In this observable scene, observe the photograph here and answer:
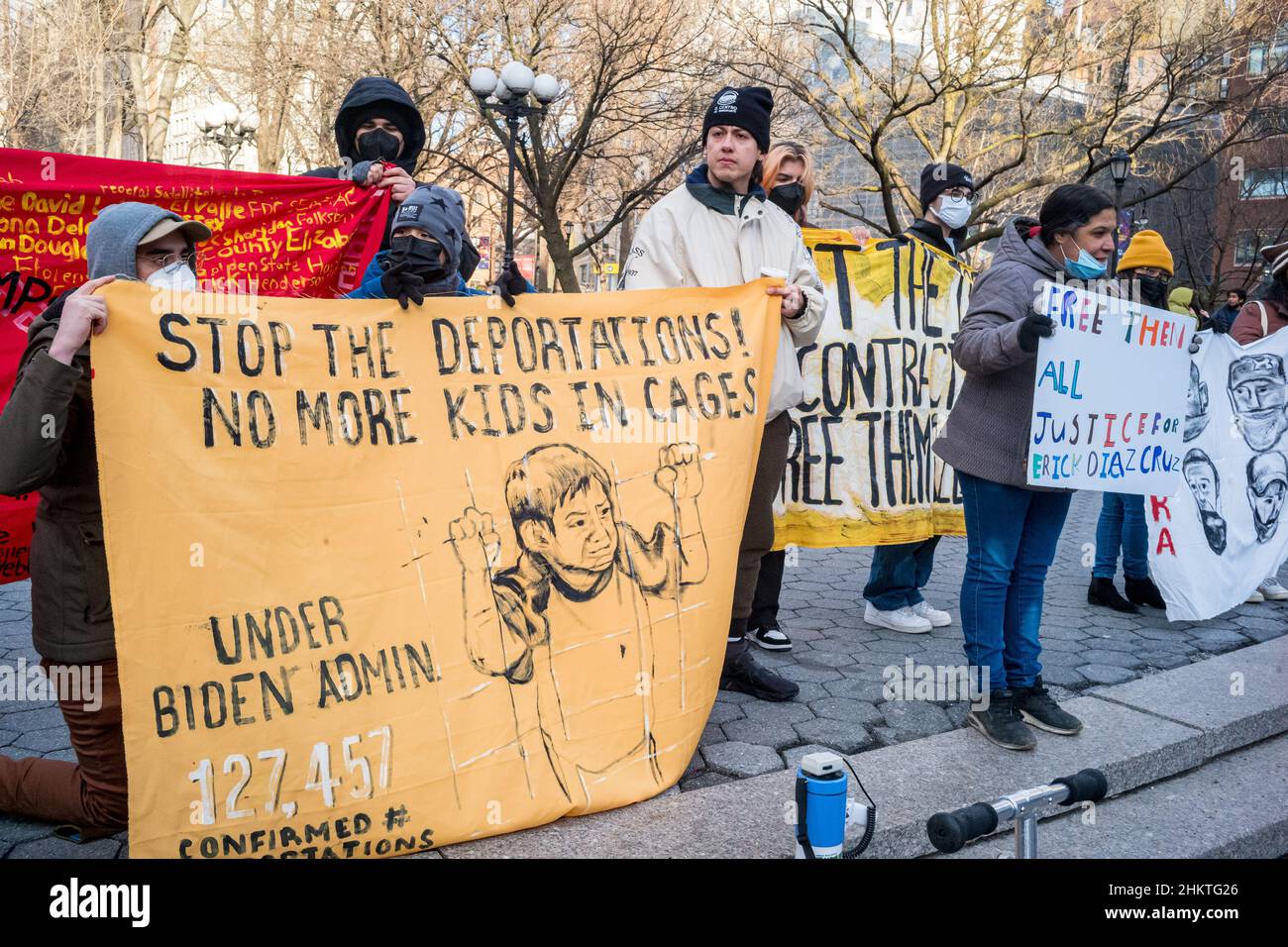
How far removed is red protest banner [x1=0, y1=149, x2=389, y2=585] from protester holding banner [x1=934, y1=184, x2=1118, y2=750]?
2470mm

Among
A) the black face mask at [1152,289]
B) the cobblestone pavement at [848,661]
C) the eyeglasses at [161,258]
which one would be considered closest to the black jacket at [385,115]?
the eyeglasses at [161,258]

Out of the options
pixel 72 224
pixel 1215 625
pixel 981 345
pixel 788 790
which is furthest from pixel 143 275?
pixel 1215 625

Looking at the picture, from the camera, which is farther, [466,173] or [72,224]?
[466,173]

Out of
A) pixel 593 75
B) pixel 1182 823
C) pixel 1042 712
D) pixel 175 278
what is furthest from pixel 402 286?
pixel 593 75

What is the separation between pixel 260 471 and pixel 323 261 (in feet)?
6.77

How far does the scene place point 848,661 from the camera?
15.4 ft

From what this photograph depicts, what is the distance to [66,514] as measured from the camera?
8.70 feet

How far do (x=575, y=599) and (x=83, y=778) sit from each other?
1.37 m

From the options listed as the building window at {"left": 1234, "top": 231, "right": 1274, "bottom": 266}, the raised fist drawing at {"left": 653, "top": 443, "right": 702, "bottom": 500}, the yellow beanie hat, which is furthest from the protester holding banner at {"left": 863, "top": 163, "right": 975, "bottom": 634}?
the building window at {"left": 1234, "top": 231, "right": 1274, "bottom": 266}

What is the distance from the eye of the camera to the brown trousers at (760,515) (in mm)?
3967

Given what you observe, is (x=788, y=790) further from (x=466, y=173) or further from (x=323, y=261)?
(x=466, y=173)

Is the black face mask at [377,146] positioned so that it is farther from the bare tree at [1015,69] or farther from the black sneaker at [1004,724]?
the bare tree at [1015,69]

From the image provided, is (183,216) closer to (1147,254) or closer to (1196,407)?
(1147,254)

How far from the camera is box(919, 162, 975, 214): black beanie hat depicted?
16.9ft
